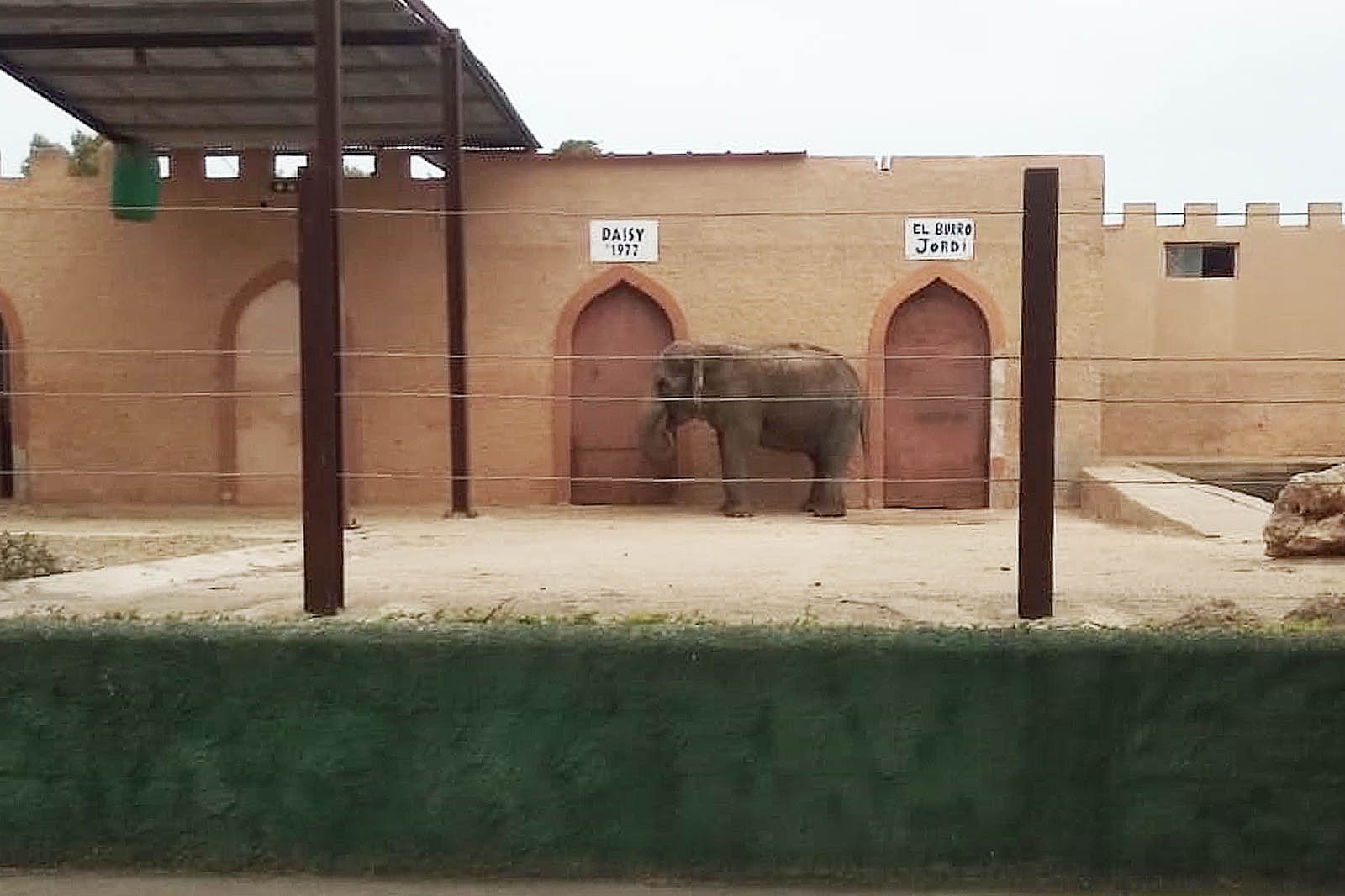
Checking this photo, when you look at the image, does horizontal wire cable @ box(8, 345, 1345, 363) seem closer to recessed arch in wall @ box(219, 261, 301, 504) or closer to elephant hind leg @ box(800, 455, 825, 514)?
recessed arch in wall @ box(219, 261, 301, 504)

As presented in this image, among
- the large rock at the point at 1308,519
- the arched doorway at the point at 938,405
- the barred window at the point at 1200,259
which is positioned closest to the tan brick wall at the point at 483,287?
the arched doorway at the point at 938,405

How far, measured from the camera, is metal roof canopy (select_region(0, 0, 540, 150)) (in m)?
11.2

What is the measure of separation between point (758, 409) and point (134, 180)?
703cm

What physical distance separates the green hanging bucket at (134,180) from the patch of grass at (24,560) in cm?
739

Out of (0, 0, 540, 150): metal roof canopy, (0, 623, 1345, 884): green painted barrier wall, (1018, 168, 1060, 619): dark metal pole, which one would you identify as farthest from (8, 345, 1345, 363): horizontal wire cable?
(0, 0, 540, 150): metal roof canopy

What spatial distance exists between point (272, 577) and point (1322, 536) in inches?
220

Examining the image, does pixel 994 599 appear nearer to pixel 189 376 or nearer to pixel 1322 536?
pixel 1322 536

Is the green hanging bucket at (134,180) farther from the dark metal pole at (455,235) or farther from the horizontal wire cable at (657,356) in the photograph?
the dark metal pole at (455,235)

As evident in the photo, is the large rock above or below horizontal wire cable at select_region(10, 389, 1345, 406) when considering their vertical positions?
below

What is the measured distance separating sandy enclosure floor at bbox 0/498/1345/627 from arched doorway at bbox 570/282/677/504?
A: 2806mm

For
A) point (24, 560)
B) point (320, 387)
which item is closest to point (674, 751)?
point (320, 387)

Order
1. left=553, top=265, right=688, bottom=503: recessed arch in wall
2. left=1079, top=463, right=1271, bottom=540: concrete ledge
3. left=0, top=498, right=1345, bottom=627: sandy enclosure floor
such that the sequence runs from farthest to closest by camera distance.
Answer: left=553, top=265, right=688, bottom=503: recessed arch in wall
left=1079, top=463, right=1271, bottom=540: concrete ledge
left=0, top=498, right=1345, bottom=627: sandy enclosure floor

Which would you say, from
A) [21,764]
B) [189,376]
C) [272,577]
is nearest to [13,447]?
[189,376]

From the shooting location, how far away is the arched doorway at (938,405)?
14203 mm
